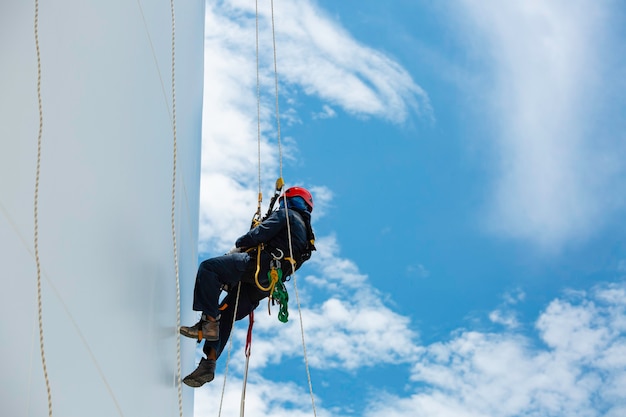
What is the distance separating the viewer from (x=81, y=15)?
3.02 m

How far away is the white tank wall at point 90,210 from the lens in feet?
7.39

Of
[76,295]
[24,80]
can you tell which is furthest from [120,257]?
[24,80]

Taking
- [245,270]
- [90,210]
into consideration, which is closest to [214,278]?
[245,270]

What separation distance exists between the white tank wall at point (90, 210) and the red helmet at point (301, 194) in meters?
1.14

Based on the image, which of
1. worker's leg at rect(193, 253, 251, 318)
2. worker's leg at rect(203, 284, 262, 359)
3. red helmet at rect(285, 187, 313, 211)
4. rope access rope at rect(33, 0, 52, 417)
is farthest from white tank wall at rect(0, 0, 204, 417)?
red helmet at rect(285, 187, 313, 211)

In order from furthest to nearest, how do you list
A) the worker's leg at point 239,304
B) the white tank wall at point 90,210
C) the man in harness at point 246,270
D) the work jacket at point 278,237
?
the worker's leg at point 239,304, the work jacket at point 278,237, the man in harness at point 246,270, the white tank wall at point 90,210

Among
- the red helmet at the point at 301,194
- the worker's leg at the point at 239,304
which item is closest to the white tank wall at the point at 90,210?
the worker's leg at the point at 239,304

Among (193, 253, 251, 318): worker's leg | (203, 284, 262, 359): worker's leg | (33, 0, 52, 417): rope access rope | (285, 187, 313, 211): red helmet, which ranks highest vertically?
(285, 187, 313, 211): red helmet

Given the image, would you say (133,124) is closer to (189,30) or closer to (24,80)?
(24,80)

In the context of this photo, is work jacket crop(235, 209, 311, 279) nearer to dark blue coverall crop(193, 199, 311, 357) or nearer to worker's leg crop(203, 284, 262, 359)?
dark blue coverall crop(193, 199, 311, 357)

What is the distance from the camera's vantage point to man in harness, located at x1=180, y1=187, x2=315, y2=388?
17.2 ft

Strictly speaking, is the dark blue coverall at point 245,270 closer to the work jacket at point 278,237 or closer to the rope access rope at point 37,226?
the work jacket at point 278,237

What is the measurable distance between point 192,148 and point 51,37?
4590 millimetres

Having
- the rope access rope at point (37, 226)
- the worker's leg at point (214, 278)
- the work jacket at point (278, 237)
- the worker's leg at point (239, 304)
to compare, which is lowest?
the rope access rope at point (37, 226)
